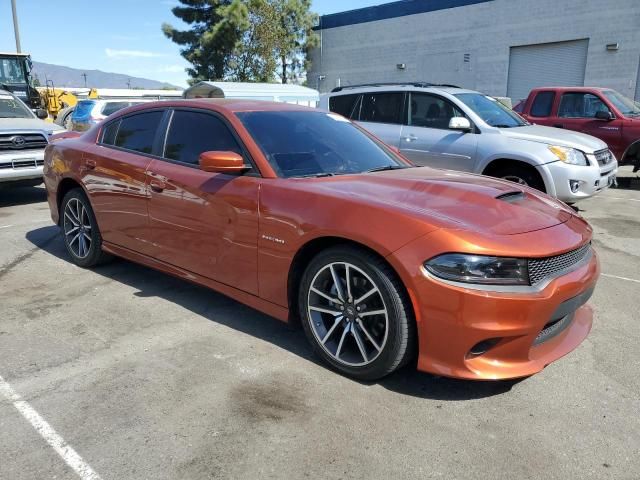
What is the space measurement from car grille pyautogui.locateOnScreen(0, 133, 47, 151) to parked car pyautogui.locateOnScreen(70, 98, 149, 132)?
6.62 m

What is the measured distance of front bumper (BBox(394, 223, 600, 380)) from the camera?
8.21 ft

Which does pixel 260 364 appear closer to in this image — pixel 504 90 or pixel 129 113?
pixel 129 113

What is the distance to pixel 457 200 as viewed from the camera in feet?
9.80

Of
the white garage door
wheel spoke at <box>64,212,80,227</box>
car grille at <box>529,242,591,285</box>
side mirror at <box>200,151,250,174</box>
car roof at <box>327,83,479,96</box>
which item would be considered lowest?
wheel spoke at <box>64,212,80,227</box>

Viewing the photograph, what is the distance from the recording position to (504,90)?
26859 mm

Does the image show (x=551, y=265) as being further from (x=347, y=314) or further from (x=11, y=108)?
(x=11, y=108)

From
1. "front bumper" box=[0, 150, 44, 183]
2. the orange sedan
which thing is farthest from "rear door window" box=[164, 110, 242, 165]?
"front bumper" box=[0, 150, 44, 183]

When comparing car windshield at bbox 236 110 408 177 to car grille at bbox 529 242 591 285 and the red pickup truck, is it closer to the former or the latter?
car grille at bbox 529 242 591 285

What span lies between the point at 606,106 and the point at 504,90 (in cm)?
1769

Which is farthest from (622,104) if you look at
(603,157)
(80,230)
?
(80,230)

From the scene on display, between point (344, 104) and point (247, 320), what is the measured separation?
220 inches

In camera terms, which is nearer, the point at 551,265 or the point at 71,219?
the point at 551,265

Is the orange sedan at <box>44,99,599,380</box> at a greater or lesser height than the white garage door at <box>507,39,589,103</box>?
lesser

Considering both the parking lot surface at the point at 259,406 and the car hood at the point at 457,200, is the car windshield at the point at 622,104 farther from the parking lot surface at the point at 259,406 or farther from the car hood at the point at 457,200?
the car hood at the point at 457,200
